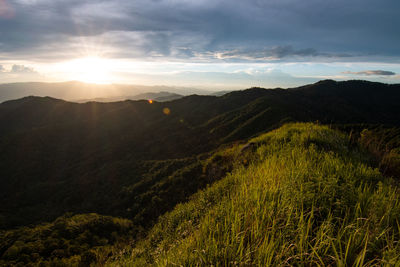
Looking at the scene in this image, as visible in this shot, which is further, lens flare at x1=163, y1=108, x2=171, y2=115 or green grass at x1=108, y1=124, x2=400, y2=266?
lens flare at x1=163, y1=108, x2=171, y2=115

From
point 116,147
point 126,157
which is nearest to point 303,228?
point 126,157

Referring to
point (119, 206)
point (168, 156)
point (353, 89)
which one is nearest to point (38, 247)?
point (119, 206)

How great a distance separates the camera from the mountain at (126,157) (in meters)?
7.85

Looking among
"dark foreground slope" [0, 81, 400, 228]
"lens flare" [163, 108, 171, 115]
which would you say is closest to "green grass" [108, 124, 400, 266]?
"dark foreground slope" [0, 81, 400, 228]

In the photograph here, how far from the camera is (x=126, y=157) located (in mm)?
37125

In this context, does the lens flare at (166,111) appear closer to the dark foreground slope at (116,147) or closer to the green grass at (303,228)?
the dark foreground slope at (116,147)

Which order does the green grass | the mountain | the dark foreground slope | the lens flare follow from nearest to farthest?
the green grass → the mountain → the dark foreground slope → the lens flare

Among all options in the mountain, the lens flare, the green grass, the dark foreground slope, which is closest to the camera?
the green grass

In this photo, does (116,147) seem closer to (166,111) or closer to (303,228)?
(166,111)

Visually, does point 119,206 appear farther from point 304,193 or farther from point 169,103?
point 169,103

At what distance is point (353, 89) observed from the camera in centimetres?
13300

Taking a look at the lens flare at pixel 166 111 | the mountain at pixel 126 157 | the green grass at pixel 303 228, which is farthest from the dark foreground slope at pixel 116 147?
the green grass at pixel 303 228

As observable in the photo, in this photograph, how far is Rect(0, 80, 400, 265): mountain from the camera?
25.8 feet

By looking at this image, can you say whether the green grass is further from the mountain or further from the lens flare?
the lens flare
